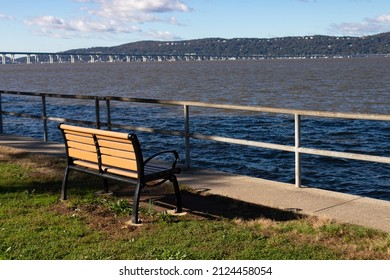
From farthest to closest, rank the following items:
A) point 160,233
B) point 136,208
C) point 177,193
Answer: point 177,193 < point 136,208 < point 160,233

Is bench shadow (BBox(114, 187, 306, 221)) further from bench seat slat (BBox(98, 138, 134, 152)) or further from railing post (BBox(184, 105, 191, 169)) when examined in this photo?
railing post (BBox(184, 105, 191, 169))

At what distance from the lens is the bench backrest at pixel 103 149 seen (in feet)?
20.8

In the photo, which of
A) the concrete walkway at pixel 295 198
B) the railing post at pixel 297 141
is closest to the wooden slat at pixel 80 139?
the concrete walkway at pixel 295 198

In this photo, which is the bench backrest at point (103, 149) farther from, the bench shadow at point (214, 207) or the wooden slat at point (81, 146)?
the bench shadow at point (214, 207)

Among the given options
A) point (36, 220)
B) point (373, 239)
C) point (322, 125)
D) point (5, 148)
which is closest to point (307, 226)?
point (373, 239)

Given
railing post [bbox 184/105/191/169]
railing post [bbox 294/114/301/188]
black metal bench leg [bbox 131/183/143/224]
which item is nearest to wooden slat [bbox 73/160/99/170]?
black metal bench leg [bbox 131/183/143/224]

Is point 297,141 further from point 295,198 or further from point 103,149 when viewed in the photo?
point 103,149

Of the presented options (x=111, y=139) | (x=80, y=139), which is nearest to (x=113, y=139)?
(x=111, y=139)

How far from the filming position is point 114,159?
6723 mm

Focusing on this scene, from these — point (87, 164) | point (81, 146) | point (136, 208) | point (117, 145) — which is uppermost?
point (117, 145)

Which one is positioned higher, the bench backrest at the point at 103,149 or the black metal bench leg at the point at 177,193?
the bench backrest at the point at 103,149

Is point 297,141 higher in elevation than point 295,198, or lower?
higher

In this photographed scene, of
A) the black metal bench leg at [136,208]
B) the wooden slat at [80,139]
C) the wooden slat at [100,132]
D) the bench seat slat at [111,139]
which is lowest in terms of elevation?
the black metal bench leg at [136,208]

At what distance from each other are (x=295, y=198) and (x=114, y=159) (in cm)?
221
